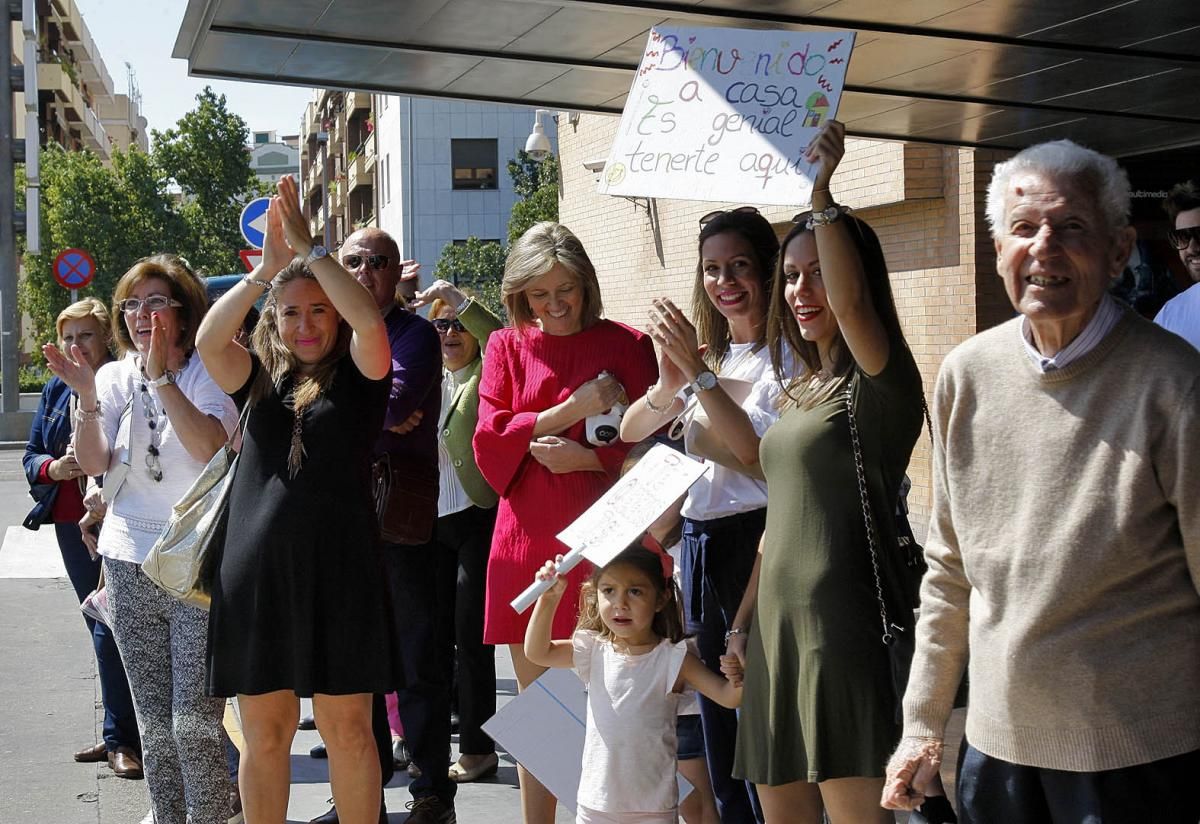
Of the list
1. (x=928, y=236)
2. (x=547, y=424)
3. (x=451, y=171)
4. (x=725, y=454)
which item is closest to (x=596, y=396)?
(x=547, y=424)

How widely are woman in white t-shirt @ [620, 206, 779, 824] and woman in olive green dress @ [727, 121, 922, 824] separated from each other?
0.57m

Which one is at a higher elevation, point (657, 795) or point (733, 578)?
point (733, 578)

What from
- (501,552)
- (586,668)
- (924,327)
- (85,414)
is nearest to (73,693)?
(85,414)

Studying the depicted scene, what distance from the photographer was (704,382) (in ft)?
12.6

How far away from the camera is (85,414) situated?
5297 millimetres

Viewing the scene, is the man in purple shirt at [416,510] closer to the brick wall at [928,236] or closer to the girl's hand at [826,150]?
the girl's hand at [826,150]

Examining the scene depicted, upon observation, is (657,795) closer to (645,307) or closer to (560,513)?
(560,513)

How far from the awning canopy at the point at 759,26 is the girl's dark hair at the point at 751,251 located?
2.60 m

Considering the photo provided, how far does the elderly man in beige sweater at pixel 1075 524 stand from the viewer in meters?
2.39

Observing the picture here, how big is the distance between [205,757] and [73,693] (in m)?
3.16

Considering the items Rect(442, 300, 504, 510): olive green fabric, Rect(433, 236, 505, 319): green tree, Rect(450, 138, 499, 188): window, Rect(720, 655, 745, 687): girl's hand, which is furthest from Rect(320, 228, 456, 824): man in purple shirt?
Rect(450, 138, 499, 188): window

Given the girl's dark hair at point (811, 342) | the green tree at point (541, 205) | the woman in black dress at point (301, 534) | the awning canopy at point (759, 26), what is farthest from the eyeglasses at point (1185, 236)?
the green tree at point (541, 205)

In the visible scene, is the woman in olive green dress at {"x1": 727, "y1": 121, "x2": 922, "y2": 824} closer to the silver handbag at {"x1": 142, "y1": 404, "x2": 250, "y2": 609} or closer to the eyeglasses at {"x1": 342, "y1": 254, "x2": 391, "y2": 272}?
the silver handbag at {"x1": 142, "y1": 404, "x2": 250, "y2": 609}

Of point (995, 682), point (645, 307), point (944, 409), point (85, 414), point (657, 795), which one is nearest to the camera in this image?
point (995, 682)
